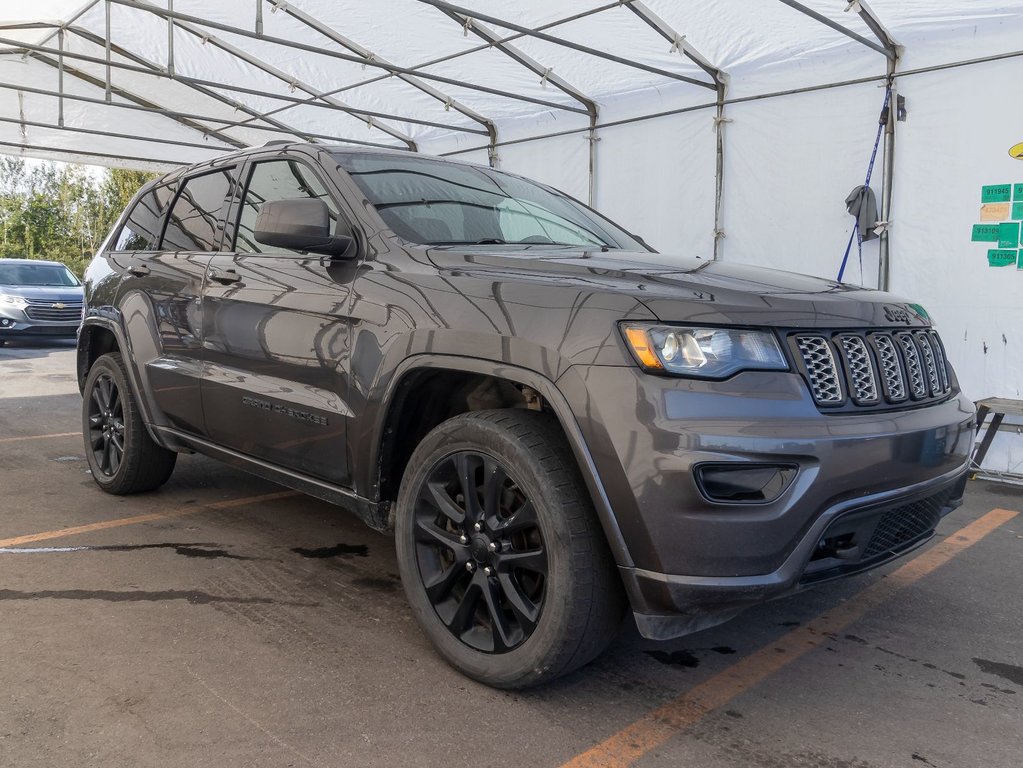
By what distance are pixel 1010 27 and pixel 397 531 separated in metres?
6.00

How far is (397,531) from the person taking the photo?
279cm

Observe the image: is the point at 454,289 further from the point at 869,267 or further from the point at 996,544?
the point at 869,267

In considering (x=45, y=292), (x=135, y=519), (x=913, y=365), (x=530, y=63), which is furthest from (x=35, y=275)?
(x=913, y=365)

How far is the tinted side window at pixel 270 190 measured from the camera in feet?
11.1

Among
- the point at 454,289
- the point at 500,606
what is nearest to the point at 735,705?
the point at 500,606

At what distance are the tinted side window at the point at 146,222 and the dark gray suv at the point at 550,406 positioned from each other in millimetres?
910

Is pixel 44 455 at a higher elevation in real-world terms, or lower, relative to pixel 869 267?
lower

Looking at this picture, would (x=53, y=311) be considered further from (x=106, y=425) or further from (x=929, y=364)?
(x=929, y=364)

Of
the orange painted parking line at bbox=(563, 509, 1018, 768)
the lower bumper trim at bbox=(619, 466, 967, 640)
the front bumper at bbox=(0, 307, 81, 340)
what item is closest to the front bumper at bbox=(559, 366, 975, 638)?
the lower bumper trim at bbox=(619, 466, 967, 640)

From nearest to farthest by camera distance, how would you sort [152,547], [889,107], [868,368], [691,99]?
[868,368] < [152,547] < [889,107] < [691,99]

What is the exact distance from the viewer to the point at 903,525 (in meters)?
2.49

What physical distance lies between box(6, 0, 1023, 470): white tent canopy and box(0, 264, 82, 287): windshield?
110 inches

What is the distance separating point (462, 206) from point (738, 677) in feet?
6.55

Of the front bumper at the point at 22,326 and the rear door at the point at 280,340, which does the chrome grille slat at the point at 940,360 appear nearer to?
the rear door at the point at 280,340
